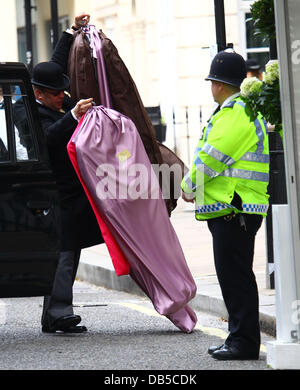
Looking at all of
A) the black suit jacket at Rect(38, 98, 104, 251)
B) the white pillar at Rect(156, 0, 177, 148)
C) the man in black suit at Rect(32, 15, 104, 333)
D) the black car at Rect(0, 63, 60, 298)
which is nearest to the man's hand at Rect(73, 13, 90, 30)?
the man in black suit at Rect(32, 15, 104, 333)

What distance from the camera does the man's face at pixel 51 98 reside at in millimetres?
8859

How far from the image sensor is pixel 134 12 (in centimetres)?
2302

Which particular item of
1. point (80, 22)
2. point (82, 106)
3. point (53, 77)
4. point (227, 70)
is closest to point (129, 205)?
point (82, 106)

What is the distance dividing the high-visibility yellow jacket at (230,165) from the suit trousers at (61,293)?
1666 millimetres

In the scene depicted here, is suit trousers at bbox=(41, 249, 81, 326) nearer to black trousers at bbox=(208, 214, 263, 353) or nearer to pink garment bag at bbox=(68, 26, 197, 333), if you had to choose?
pink garment bag at bbox=(68, 26, 197, 333)

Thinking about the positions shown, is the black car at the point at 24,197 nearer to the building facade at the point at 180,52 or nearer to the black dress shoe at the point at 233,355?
the black dress shoe at the point at 233,355

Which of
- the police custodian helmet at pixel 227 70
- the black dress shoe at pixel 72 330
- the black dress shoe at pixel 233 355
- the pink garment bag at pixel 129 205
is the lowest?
the black dress shoe at pixel 233 355

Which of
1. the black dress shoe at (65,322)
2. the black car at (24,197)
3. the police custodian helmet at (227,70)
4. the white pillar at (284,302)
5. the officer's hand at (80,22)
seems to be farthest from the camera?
the officer's hand at (80,22)

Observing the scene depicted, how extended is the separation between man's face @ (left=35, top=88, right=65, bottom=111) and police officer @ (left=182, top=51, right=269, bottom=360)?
176 centimetres

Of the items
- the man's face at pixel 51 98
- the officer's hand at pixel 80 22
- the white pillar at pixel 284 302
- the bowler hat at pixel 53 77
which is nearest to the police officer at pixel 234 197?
Answer: the white pillar at pixel 284 302

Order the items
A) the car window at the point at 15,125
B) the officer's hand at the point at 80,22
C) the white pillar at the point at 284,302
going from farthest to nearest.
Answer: the officer's hand at the point at 80,22 → the car window at the point at 15,125 → the white pillar at the point at 284,302

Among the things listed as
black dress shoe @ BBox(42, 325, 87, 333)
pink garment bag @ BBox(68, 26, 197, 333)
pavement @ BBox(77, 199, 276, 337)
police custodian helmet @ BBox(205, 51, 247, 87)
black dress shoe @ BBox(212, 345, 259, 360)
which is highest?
police custodian helmet @ BBox(205, 51, 247, 87)

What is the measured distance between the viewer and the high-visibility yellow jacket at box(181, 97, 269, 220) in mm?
7273

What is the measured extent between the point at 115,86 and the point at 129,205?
0.89m
